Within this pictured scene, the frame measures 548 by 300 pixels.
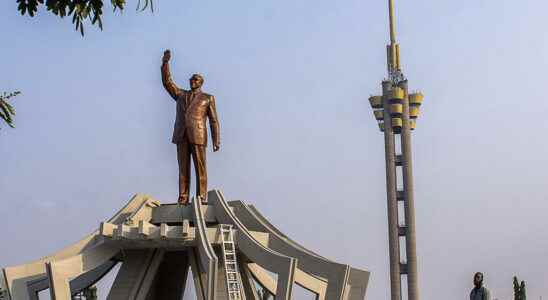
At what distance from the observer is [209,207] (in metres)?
23.6

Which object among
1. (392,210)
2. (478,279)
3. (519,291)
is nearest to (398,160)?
(392,210)

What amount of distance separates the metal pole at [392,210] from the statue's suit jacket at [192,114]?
40109 millimetres

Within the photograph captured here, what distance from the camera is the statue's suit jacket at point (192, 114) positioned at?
78.5ft

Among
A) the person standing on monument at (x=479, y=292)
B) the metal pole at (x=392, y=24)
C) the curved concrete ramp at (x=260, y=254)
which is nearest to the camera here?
the person standing on monument at (x=479, y=292)

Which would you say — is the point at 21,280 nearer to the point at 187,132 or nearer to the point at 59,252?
the point at 59,252

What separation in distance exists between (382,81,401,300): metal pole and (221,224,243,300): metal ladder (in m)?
41.3

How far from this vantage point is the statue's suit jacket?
23922 mm

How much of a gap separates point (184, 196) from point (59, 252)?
349 centimetres

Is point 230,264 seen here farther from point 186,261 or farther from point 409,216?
point 409,216

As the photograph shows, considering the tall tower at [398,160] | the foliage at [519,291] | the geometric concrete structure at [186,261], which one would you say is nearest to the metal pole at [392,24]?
the tall tower at [398,160]

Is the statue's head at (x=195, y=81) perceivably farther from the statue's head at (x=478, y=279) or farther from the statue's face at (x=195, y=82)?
the statue's head at (x=478, y=279)

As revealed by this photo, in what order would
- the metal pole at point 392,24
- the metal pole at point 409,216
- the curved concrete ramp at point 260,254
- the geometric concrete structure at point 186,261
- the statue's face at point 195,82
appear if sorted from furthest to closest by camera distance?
the metal pole at point 392,24 < the metal pole at point 409,216 < the statue's face at point 195,82 < the geometric concrete structure at point 186,261 < the curved concrete ramp at point 260,254

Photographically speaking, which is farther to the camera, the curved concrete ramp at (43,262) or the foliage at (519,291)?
the foliage at (519,291)

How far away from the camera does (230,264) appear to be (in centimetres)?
2191
